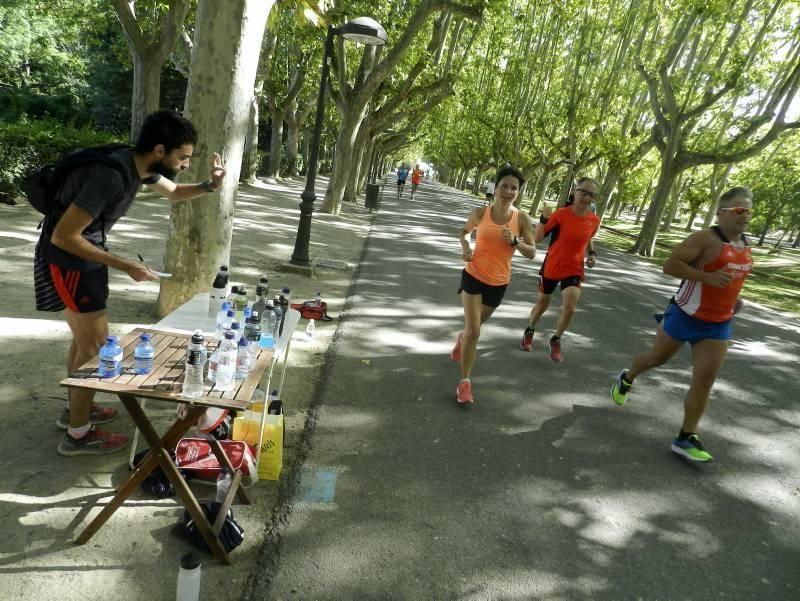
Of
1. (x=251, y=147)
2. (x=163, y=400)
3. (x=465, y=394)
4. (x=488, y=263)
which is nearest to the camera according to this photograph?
(x=163, y=400)

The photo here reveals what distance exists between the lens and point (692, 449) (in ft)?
14.8

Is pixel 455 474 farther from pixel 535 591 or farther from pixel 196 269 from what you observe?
pixel 196 269

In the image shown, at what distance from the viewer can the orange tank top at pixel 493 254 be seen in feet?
16.0

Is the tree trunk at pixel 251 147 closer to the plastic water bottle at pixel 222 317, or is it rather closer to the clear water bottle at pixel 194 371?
the plastic water bottle at pixel 222 317

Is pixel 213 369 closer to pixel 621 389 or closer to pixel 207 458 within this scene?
pixel 207 458

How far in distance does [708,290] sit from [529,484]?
2172 millimetres

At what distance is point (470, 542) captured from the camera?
10.4ft

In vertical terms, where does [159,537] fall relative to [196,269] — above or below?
below

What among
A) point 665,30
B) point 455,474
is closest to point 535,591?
point 455,474

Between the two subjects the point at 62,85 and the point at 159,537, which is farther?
the point at 62,85

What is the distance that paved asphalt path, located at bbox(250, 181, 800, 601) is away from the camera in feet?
9.75

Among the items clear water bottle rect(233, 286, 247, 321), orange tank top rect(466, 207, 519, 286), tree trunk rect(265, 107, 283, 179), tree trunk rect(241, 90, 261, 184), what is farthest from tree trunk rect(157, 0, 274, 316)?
tree trunk rect(265, 107, 283, 179)

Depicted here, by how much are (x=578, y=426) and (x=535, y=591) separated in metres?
2.29

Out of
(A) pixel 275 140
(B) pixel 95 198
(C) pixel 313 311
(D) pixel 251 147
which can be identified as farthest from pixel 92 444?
(A) pixel 275 140
